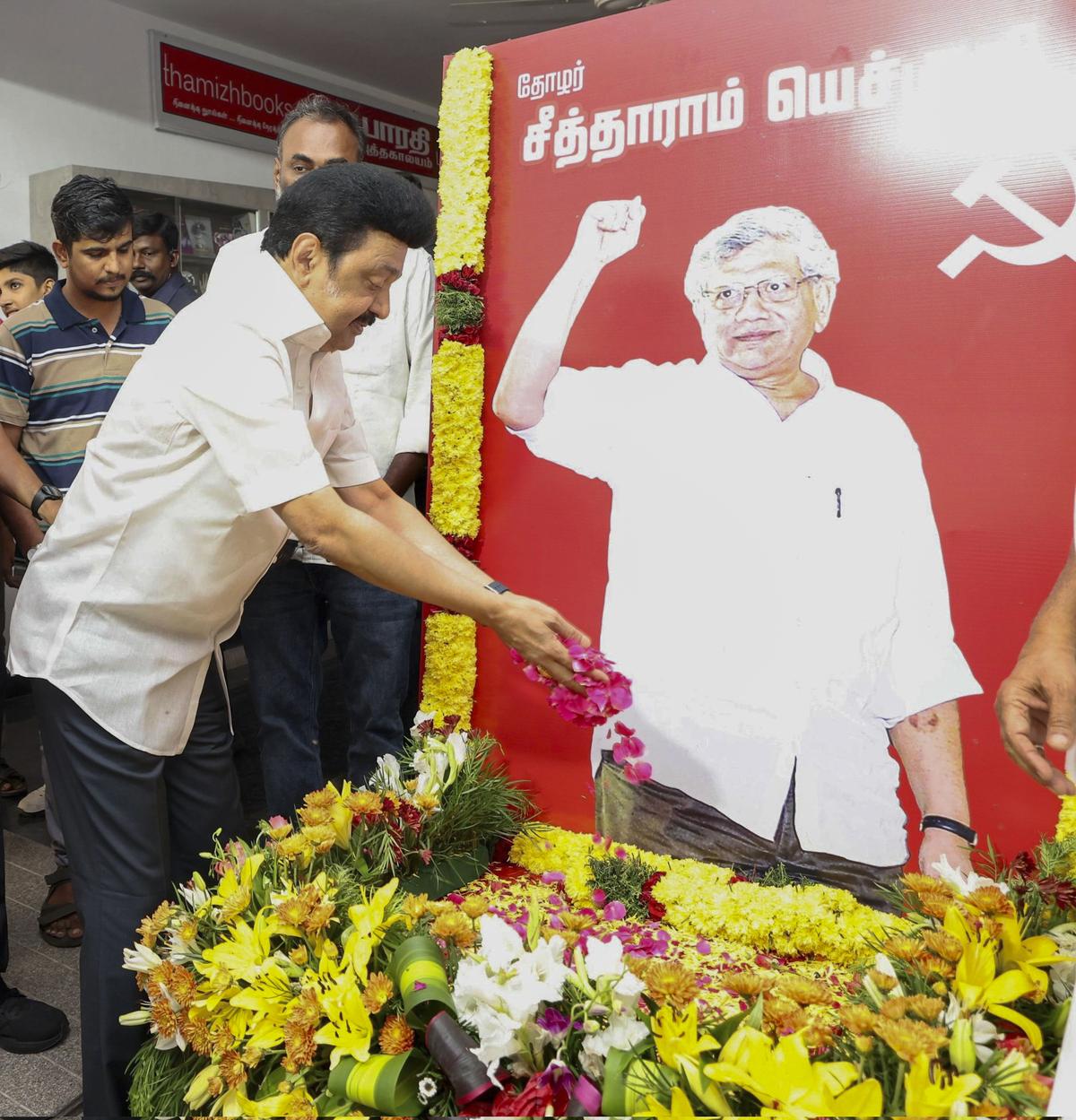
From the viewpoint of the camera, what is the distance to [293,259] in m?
1.68

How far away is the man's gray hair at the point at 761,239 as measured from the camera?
1861mm

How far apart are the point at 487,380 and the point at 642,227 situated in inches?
18.4

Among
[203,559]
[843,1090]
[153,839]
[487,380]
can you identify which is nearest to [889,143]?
[487,380]

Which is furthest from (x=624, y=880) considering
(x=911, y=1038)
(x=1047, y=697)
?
(x=911, y=1038)

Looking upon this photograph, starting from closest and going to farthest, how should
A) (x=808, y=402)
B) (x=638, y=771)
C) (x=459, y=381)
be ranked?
(x=808, y=402), (x=638, y=771), (x=459, y=381)

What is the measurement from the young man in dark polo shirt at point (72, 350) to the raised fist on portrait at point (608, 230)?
1202mm

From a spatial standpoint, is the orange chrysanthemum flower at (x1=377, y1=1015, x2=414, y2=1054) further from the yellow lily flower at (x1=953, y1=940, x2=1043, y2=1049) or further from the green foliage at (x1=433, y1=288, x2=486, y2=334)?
the green foliage at (x1=433, y1=288, x2=486, y2=334)

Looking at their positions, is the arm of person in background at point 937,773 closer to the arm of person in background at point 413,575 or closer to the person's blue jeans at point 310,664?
the arm of person in background at point 413,575

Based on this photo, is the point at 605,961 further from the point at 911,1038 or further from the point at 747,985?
the point at 911,1038

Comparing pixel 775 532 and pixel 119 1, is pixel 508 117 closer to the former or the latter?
pixel 775 532

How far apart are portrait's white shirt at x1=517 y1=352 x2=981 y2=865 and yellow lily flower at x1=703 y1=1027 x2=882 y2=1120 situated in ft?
2.55

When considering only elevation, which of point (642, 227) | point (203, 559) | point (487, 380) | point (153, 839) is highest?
point (642, 227)

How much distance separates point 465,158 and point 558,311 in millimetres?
396

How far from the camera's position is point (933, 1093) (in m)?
1.07
